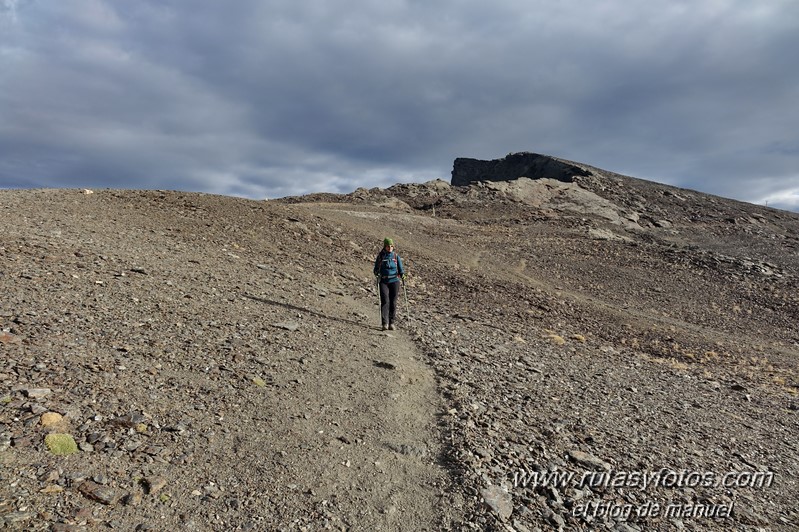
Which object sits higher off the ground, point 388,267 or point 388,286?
point 388,267

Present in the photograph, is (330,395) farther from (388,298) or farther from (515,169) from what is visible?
(515,169)

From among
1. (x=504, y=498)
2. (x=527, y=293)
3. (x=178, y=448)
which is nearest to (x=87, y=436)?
(x=178, y=448)

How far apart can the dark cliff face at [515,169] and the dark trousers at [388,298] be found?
4232 cm

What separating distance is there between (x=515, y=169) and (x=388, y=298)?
61.8 metres

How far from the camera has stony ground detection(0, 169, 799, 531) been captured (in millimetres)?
4504

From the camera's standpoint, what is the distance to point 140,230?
47.8ft

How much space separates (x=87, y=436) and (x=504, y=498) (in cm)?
426

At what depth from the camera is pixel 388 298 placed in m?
11.1

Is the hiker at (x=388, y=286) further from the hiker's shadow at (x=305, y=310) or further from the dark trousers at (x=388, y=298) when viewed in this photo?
the hiker's shadow at (x=305, y=310)

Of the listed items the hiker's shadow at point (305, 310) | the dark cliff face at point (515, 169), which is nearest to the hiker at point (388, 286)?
the hiker's shadow at point (305, 310)

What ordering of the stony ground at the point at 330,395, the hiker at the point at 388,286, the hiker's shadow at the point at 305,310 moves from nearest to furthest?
the stony ground at the point at 330,395
the hiker's shadow at the point at 305,310
the hiker at the point at 388,286

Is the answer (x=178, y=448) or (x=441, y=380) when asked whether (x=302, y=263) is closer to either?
(x=441, y=380)

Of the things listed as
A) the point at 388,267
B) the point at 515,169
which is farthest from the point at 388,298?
the point at 515,169

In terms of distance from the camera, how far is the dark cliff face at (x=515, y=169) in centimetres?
5431
